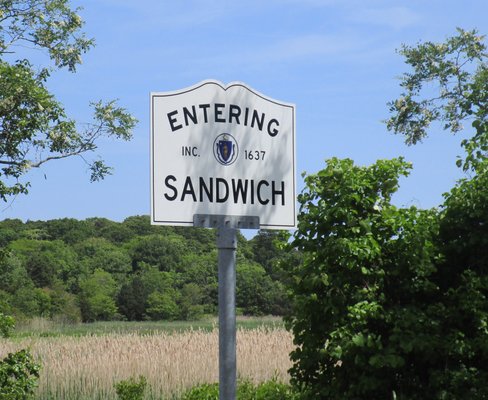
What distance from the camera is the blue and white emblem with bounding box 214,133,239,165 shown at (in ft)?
13.5

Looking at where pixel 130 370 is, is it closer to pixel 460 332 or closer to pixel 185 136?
pixel 460 332

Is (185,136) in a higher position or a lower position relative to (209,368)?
higher

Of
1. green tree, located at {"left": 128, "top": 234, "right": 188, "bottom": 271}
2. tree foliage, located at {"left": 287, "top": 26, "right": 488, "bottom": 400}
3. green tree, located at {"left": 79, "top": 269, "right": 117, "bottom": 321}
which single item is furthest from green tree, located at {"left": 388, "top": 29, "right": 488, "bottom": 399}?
green tree, located at {"left": 128, "top": 234, "right": 188, "bottom": 271}

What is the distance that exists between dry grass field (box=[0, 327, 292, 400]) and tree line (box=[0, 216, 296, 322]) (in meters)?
20.1

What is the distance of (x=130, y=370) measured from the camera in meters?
13.0

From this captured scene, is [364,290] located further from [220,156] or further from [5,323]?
[5,323]

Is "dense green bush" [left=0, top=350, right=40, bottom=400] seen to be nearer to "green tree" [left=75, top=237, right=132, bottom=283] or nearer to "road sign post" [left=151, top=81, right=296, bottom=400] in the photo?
"road sign post" [left=151, top=81, right=296, bottom=400]

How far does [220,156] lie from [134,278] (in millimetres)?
40460

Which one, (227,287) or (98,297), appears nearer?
(227,287)

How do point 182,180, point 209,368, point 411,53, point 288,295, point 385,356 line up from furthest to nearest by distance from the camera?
point 411,53
point 209,368
point 288,295
point 385,356
point 182,180

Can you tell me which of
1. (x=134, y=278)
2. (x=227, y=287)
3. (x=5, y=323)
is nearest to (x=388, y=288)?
(x=227, y=287)

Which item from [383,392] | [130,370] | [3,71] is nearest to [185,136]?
[383,392]

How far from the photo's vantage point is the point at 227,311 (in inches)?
159

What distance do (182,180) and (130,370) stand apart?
31.0 ft
